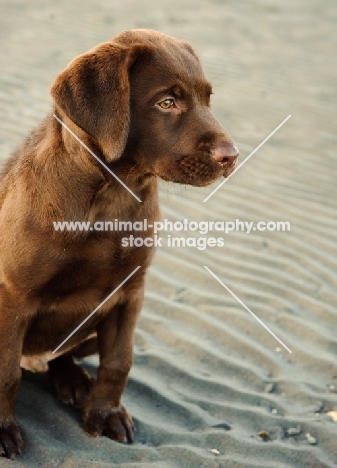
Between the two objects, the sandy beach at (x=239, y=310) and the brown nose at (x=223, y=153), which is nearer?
the brown nose at (x=223, y=153)

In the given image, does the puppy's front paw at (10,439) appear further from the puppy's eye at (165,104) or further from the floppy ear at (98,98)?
the puppy's eye at (165,104)

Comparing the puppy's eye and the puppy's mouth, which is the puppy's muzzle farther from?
the puppy's eye

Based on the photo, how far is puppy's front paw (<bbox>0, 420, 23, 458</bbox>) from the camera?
11.6ft

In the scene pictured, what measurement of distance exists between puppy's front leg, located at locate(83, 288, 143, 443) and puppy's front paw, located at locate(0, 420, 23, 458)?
0.35m

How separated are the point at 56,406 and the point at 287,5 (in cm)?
930

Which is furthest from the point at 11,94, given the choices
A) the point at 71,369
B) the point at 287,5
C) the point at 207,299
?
the point at 287,5

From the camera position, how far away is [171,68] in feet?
11.5

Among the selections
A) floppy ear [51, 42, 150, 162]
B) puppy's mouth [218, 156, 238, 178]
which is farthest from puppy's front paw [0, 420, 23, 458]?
puppy's mouth [218, 156, 238, 178]

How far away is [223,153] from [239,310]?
1636 mm

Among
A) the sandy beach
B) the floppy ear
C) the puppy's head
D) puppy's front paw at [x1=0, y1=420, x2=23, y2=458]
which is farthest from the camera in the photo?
the sandy beach

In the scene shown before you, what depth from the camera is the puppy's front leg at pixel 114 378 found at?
382cm

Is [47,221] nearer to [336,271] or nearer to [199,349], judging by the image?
[199,349]

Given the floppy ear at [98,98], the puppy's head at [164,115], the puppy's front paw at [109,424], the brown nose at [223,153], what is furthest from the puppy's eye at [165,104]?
the puppy's front paw at [109,424]

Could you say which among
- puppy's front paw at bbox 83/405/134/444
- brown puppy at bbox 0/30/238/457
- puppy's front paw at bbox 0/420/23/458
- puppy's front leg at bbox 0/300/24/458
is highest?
brown puppy at bbox 0/30/238/457
